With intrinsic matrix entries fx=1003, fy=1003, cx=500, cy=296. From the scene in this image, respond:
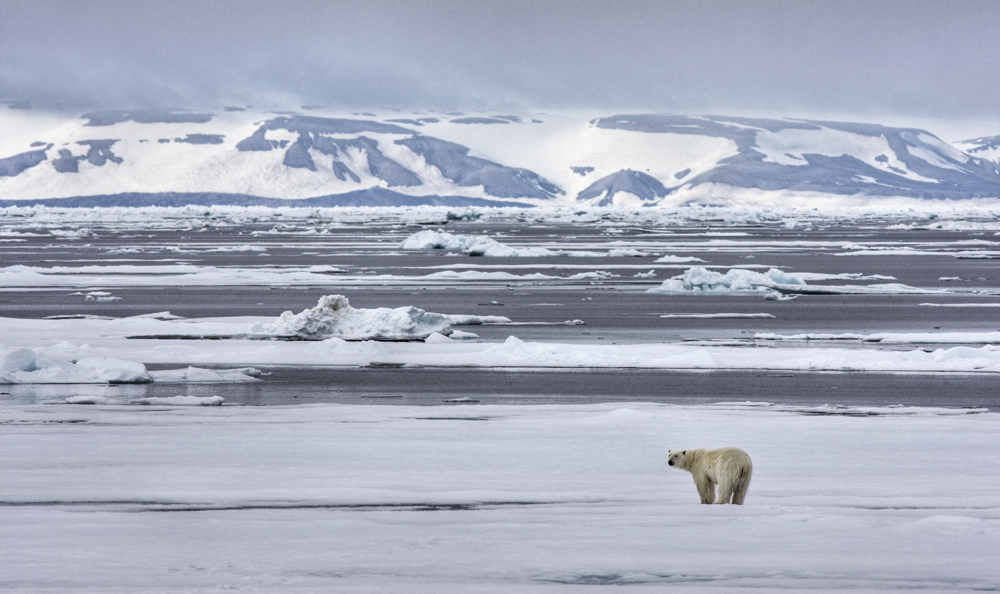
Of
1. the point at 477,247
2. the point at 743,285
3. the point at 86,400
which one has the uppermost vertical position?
the point at 477,247

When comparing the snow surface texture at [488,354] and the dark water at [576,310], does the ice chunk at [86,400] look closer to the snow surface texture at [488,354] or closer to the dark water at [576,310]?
the dark water at [576,310]

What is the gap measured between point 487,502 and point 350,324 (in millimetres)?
7475

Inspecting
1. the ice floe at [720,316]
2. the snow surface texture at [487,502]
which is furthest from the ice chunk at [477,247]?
the snow surface texture at [487,502]

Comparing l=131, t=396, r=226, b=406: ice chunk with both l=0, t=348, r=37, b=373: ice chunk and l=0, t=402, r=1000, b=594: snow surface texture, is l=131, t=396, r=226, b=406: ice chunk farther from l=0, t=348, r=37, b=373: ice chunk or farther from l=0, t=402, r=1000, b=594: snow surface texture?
l=0, t=348, r=37, b=373: ice chunk

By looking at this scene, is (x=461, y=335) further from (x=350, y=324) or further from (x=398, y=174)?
(x=398, y=174)

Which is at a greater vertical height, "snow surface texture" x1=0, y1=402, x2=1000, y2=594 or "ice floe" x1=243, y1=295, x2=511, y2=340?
"ice floe" x1=243, y1=295, x2=511, y2=340

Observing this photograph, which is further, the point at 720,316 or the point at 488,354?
the point at 720,316

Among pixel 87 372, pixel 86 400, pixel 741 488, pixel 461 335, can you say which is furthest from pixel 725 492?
pixel 461 335

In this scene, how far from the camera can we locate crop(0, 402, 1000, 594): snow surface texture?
13.0 ft

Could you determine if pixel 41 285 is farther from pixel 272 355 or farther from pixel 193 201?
pixel 193 201

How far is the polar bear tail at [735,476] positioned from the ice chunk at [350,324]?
7420mm

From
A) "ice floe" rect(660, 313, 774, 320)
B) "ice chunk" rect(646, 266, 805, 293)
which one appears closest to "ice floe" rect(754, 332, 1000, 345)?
"ice floe" rect(660, 313, 774, 320)

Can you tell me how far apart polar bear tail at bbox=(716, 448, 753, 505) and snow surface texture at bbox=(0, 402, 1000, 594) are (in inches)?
3.4

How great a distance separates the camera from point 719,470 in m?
4.79
